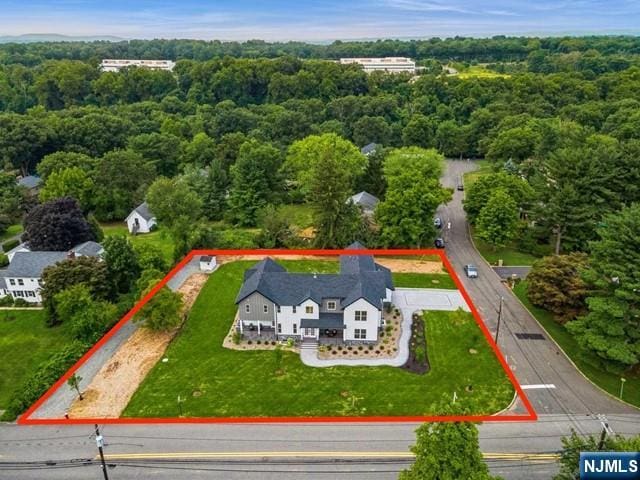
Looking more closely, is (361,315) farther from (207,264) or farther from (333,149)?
(333,149)

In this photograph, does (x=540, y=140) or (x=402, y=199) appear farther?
(x=540, y=140)

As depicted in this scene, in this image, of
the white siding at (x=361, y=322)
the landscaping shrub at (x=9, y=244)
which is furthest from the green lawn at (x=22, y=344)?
the white siding at (x=361, y=322)

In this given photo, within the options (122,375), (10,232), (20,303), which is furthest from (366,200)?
(10,232)

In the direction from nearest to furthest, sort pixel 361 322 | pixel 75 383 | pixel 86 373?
pixel 75 383 → pixel 86 373 → pixel 361 322

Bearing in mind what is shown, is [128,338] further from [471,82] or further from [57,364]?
[471,82]

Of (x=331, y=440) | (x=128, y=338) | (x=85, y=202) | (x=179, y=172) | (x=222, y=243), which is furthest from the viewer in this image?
(x=179, y=172)

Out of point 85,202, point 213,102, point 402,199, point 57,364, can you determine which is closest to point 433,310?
point 402,199
